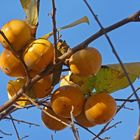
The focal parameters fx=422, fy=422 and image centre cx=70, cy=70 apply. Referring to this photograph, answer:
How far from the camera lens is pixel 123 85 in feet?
3.41

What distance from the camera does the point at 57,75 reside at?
93 cm

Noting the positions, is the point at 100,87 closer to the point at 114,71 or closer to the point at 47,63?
the point at 114,71

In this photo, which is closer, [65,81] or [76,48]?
[76,48]

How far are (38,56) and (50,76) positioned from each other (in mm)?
76

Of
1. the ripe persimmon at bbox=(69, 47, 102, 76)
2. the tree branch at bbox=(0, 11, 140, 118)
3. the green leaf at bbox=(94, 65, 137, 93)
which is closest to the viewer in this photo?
the tree branch at bbox=(0, 11, 140, 118)

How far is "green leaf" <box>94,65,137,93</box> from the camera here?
3.36 feet

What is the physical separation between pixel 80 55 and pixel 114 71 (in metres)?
0.14

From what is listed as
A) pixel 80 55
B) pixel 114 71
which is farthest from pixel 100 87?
pixel 80 55

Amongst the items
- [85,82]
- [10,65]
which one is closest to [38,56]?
[10,65]

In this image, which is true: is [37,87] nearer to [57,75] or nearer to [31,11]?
[57,75]

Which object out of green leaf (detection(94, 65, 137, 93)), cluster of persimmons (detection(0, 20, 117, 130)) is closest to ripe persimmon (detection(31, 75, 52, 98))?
cluster of persimmons (detection(0, 20, 117, 130))

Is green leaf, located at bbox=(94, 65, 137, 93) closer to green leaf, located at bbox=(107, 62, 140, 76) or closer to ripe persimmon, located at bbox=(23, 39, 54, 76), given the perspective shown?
green leaf, located at bbox=(107, 62, 140, 76)

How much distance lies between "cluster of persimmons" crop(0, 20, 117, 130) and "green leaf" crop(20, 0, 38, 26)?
4 centimetres

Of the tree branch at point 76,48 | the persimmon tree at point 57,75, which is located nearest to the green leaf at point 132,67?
the persimmon tree at point 57,75
